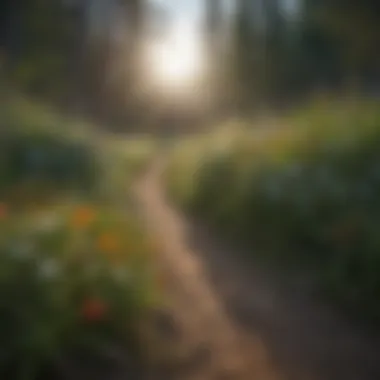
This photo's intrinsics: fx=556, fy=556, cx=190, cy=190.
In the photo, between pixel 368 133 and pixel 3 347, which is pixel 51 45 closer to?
pixel 3 347

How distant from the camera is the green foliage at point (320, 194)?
217cm

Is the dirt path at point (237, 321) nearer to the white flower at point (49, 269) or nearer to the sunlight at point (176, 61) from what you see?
the sunlight at point (176, 61)

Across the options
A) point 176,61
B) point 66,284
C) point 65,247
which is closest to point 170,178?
point 176,61

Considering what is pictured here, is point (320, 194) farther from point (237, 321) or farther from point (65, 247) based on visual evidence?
point (65, 247)

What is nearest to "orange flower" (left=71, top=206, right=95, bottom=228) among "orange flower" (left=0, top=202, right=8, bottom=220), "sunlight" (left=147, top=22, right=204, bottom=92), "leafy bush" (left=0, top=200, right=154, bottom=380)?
"leafy bush" (left=0, top=200, right=154, bottom=380)

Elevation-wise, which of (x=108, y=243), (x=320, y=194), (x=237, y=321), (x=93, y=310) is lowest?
(x=93, y=310)

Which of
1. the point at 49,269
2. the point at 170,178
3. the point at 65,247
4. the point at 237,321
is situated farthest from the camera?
the point at 170,178

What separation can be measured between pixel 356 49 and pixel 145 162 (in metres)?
0.95

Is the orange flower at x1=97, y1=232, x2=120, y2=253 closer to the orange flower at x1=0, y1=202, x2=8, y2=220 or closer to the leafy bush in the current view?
the leafy bush

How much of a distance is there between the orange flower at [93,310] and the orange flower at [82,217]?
305 millimetres

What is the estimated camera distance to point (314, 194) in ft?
8.07

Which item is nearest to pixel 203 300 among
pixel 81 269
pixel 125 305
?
pixel 125 305

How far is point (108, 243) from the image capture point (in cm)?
186

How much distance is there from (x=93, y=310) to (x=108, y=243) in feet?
0.96
